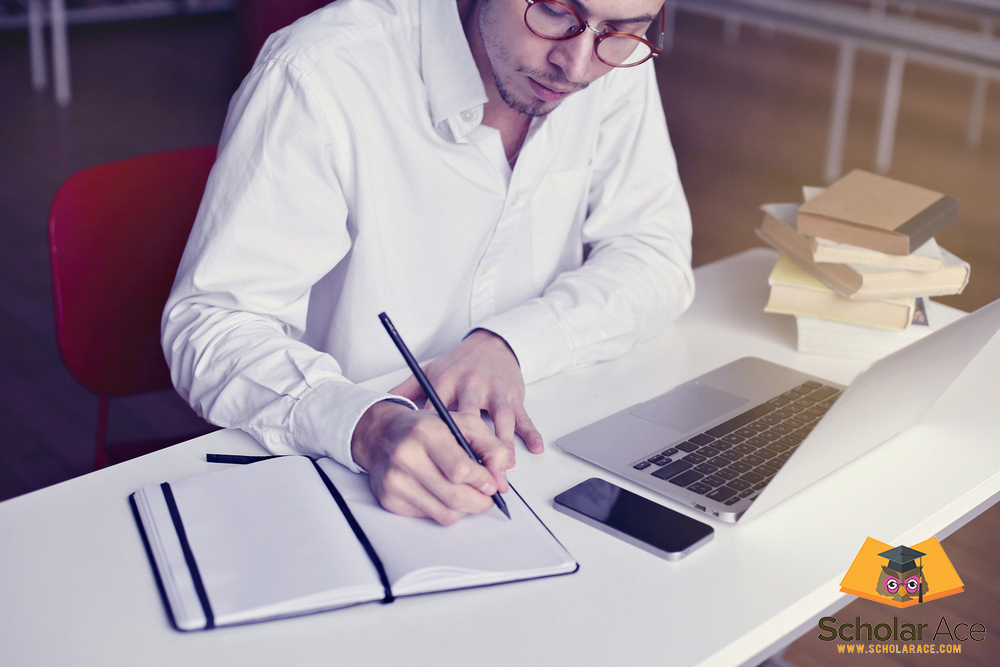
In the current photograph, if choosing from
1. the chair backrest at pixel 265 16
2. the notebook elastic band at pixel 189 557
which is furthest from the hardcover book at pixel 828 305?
the chair backrest at pixel 265 16

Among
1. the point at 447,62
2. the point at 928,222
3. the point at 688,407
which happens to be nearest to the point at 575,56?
the point at 447,62

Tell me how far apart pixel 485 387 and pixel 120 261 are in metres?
0.71

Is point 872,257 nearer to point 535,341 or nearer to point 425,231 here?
point 535,341

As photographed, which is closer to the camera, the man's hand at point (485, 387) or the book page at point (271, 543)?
the book page at point (271, 543)

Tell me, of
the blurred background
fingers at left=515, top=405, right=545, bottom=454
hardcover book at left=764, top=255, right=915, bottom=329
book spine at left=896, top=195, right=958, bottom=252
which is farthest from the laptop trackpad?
the blurred background

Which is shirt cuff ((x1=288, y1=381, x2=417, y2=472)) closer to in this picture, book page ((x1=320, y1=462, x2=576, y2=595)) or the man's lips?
book page ((x1=320, y1=462, x2=576, y2=595))

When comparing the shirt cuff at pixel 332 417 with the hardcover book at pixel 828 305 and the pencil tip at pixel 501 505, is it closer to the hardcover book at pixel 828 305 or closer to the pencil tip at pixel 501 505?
the pencil tip at pixel 501 505

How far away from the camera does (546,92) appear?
1.25 meters

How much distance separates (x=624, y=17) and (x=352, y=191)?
15.8 inches

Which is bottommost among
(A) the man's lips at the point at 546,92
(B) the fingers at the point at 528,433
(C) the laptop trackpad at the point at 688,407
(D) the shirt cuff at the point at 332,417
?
(C) the laptop trackpad at the point at 688,407

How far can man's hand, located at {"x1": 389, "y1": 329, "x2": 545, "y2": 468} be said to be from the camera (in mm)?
1074

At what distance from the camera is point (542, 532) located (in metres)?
0.91

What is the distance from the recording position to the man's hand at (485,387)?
42.3 inches

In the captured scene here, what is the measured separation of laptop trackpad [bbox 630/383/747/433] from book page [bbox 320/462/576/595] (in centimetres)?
25
